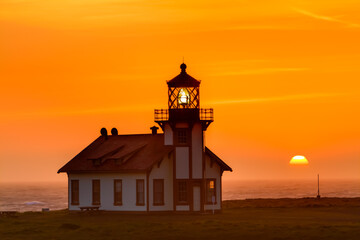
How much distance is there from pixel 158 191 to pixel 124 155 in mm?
4225

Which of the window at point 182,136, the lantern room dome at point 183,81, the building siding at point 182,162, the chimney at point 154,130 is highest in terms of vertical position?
the lantern room dome at point 183,81

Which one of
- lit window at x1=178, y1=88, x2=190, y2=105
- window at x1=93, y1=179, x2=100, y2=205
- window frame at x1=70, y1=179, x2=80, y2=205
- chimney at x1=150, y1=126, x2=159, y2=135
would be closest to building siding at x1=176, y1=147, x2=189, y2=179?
lit window at x1=178, y1=88, x2=190, y2=105

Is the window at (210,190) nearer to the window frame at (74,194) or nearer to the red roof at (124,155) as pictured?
the red roof at (124,155)

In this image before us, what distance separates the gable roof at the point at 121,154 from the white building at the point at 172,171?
8cm

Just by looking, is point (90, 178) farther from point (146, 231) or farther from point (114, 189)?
point (146, 231)

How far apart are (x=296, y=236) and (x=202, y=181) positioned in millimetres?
20487

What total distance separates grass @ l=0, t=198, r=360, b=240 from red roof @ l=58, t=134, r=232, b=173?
3.67 m

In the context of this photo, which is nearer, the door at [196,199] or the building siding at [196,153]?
the building siding at [196,153]

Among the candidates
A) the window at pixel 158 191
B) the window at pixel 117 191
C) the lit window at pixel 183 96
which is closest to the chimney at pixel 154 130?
the lit window at pixel 183 96

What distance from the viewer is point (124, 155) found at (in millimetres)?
62625

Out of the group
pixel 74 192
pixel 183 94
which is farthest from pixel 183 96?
pixel 74 192

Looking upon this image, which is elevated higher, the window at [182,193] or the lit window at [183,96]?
the lit window at [183,96]

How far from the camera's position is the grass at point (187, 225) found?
42.5m

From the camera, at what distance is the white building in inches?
2387
